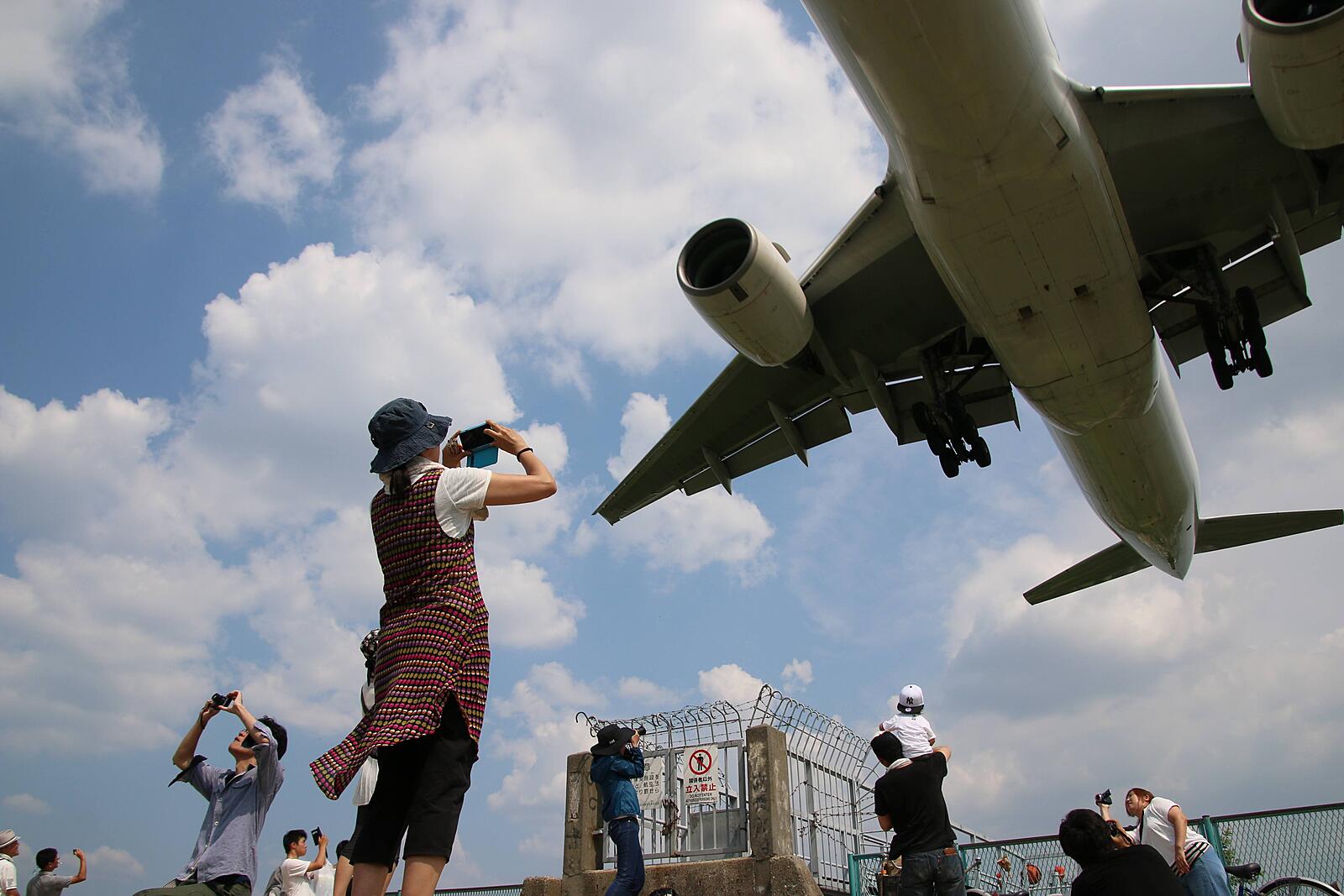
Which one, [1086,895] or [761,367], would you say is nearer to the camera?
[1086,895]

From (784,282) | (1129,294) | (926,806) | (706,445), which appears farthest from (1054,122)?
(706,445)

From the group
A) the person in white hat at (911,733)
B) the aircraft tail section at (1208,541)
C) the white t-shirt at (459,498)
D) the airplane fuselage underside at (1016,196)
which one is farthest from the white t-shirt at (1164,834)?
the aircraft tail section at (1208,541)

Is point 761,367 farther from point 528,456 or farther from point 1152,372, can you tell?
point 528,456

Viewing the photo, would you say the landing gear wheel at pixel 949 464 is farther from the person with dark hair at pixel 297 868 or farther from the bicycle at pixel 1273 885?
the person with dark hair at pixel 297 868

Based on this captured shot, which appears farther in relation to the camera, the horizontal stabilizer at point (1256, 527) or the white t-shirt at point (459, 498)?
the horizontal stabilizer at point (1256, 527)

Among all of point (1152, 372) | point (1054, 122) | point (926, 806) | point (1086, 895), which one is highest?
point (1054, 122)

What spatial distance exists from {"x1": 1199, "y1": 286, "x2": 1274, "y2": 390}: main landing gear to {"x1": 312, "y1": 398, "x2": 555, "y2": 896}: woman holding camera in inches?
445

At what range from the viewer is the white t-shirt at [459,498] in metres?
3.05

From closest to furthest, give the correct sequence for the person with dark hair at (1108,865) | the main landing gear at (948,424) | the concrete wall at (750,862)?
the person with dark hair at (1108,865) → the concrete wall at (750,862) → the main landing gear at (948,424)

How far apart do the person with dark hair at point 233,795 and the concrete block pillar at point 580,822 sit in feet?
22.7

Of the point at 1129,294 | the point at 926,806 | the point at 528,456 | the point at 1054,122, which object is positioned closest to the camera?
the point at 528,456

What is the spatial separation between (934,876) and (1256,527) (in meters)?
14.4

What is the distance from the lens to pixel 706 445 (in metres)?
16.4

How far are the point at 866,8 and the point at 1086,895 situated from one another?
252 inches
